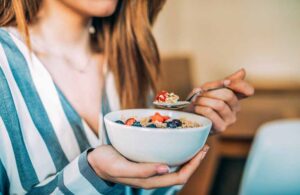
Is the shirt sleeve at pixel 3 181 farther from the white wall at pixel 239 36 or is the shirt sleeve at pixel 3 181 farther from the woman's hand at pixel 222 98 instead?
the white wall at pixel 239 36

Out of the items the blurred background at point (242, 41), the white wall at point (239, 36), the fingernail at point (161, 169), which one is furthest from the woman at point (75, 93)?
the white wall at point (239, 36)

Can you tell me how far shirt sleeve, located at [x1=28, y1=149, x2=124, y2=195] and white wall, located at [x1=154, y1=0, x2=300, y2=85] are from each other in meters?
2.70

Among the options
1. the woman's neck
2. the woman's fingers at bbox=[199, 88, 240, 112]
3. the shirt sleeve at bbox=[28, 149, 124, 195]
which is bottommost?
the shirt sleeve at bbox=[28, 149, 124, 195]

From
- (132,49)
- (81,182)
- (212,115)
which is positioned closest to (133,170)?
(81,182)

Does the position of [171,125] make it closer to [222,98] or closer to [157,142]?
[157,142]

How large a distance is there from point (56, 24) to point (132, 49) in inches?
8.8

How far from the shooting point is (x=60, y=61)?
0.92 meters

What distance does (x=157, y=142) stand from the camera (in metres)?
0.53

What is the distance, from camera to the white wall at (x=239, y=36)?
337 centimetres

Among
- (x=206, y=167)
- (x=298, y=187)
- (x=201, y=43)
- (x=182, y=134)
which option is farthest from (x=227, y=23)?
(x=182, y=134)

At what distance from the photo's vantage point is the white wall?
337 centimetres

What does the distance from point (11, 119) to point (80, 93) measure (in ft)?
0.80

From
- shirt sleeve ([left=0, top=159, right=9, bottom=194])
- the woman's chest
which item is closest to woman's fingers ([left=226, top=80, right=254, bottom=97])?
the woman's chest

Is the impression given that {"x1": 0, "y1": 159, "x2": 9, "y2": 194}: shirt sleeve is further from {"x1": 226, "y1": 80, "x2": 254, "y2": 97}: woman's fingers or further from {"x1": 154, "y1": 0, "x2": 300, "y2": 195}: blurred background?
{"x1": 154, "y1": 0, "x2": 300, "y2": 195}: blurred background
